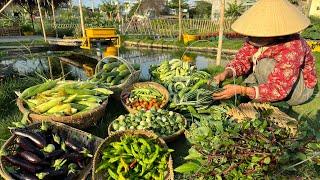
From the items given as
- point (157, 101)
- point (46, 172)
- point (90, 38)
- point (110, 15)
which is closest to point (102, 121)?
point (157, 101)

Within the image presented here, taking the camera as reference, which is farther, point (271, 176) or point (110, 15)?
point (110, 15)

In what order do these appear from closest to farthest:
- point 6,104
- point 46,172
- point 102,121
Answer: point 46,172, point 102,121, point 6,104

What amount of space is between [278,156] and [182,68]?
3.37 m

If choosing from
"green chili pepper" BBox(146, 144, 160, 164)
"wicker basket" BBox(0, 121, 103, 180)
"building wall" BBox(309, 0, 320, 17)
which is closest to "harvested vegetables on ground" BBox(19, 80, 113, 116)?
"wicker basket" BBox(0, 121, 103, 180)

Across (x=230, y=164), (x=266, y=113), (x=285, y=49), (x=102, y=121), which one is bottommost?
(x=102, y=121)

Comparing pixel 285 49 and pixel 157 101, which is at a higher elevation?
pixel 285 49

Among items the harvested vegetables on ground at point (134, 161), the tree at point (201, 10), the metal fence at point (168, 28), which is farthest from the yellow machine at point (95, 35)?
the tree at point (201, 10)

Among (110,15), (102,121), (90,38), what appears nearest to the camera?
(102,121)

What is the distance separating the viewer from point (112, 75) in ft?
15.4

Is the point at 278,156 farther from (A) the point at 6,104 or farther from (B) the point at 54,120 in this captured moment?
(A) the point at 6,104

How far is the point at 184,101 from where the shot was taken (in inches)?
149

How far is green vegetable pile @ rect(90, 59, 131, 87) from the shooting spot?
14.8ft

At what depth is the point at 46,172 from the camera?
234 cm

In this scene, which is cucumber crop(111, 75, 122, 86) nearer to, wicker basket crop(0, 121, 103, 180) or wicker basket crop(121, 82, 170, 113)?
wicker basket crop(121, 82, 170, 113)
